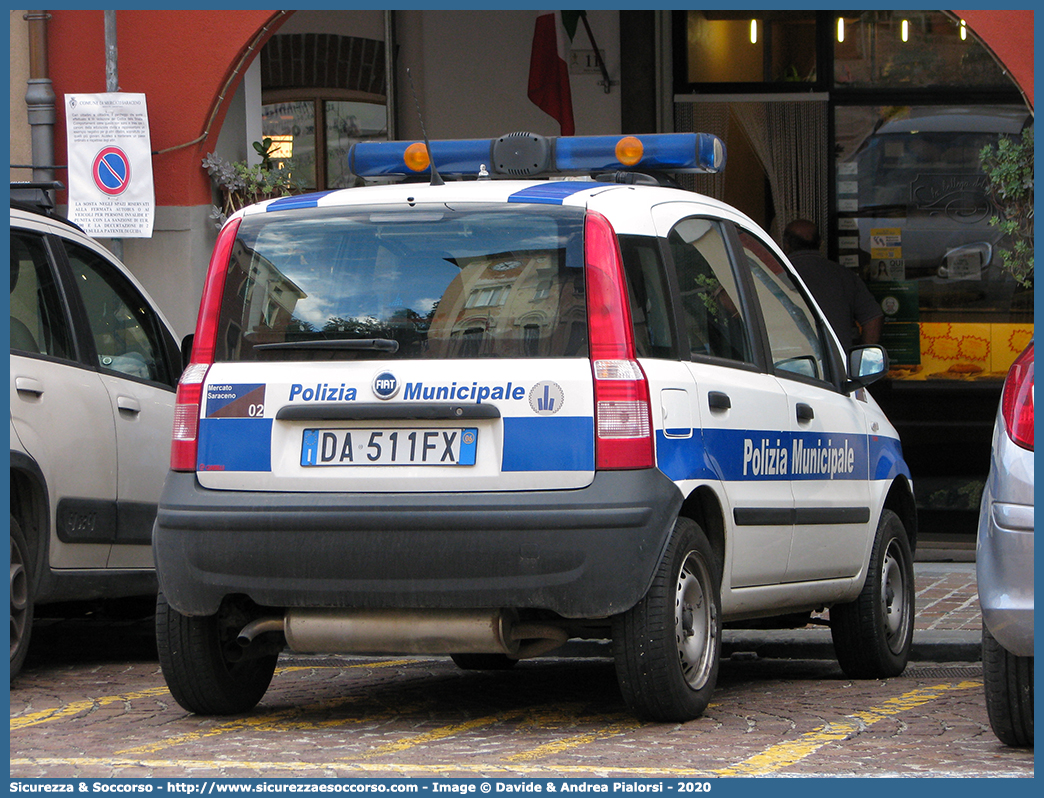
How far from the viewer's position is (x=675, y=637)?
527 cm

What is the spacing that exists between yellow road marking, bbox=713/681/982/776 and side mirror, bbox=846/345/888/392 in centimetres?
128

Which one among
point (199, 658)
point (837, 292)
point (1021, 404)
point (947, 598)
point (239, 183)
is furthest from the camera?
point (837, 292)

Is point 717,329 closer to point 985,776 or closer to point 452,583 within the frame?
point 452,583

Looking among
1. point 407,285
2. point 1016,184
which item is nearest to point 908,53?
point 1016,184

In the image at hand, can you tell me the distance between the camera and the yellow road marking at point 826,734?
4785 mm

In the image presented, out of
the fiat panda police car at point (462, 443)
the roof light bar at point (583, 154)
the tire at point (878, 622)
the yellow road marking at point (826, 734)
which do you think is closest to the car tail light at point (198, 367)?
the fiat panda police car at point (462, 443)

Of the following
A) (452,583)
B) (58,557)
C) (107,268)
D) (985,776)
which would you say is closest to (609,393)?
(452,583)

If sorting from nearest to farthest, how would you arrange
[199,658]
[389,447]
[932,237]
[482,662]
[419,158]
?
[389,447], [199,658], [419,158], [482,662], [932,237]

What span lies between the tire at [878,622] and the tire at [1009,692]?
1798mm

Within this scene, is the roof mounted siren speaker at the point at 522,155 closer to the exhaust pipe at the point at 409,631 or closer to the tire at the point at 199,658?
the exhaust pipe at the point at 409,631

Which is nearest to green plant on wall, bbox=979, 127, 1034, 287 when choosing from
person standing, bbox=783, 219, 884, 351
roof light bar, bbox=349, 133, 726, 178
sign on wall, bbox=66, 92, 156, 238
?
person standing, bbox=783, 219, 884, 351

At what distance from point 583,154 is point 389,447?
1659 millimetres

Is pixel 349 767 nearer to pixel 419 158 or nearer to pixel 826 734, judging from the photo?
pixel 826 734

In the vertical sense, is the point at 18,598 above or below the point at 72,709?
above
